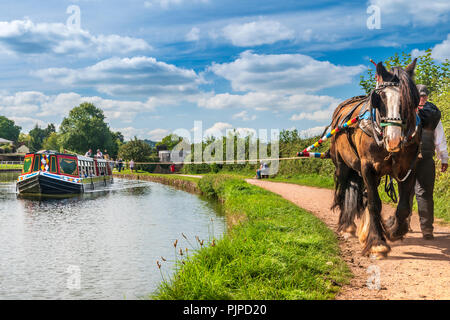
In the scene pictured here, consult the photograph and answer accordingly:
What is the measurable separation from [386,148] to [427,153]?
178 centimetres

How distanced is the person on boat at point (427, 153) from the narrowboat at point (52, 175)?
2191 cm

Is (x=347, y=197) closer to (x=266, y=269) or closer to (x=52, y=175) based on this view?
(x=266, y=269)

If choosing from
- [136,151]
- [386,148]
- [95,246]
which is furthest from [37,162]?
[386,148]

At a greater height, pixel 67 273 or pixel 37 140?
pixel 37 140

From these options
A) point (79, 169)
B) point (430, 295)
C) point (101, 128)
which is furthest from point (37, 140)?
point (430, 295)

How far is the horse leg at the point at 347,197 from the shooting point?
268 inches

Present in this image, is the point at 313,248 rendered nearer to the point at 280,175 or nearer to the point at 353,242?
the point at 353,242

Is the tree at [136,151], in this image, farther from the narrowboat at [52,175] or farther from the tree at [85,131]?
the tree at [85,131]

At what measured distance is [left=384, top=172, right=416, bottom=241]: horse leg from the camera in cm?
546

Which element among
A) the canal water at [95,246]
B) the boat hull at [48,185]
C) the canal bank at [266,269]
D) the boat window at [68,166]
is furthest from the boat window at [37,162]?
the canal bank at [266,269]

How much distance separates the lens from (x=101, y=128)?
73688 millimetres

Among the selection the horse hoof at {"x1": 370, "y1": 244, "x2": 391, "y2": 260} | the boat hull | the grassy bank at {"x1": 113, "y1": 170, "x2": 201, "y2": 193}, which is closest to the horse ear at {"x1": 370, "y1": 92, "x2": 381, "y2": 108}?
the horse hoof at {"x1": 370, "y1": 244, "x2": 391, "y2": 260}
